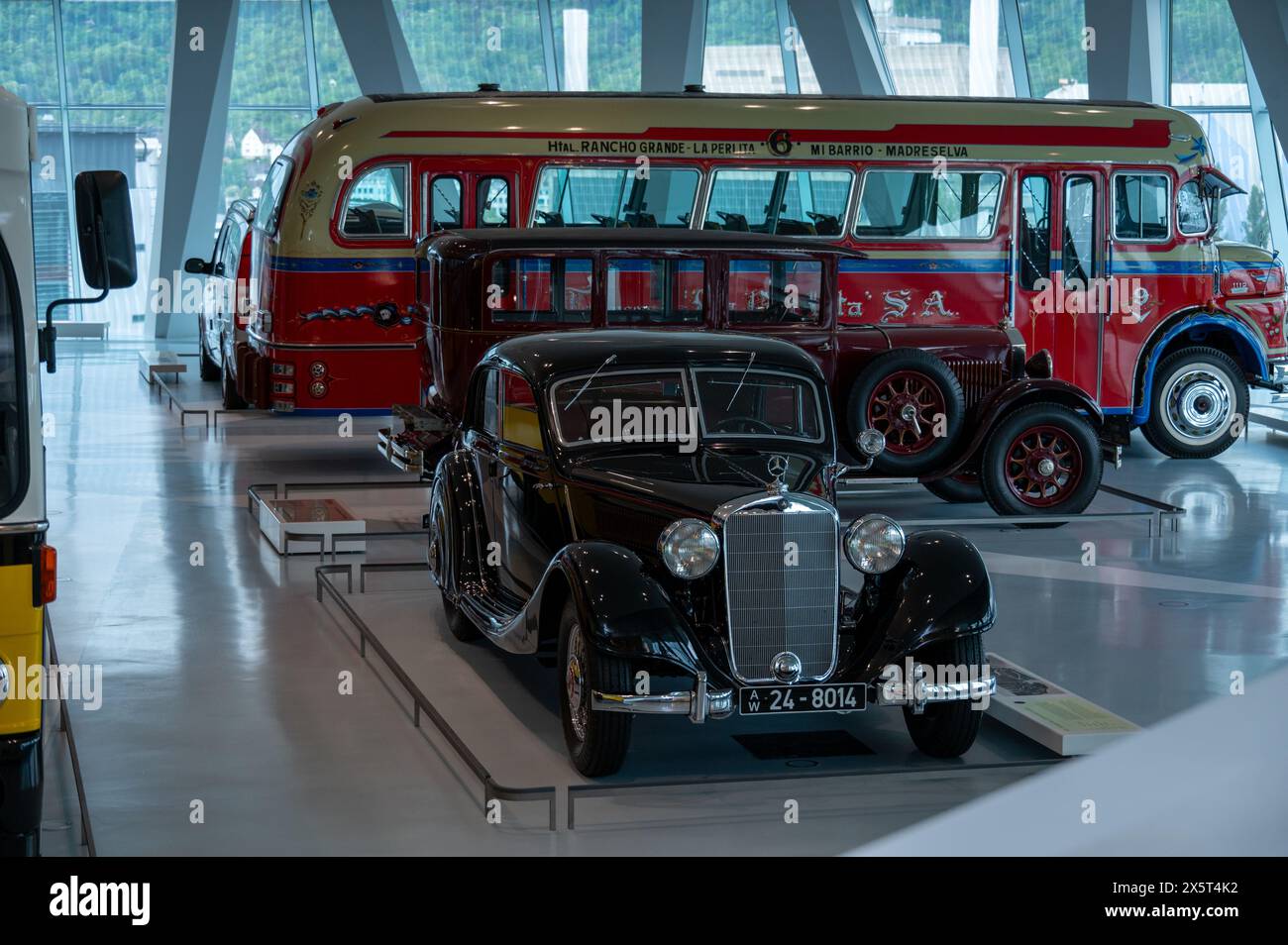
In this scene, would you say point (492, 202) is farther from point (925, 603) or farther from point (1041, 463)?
point (925, 603)

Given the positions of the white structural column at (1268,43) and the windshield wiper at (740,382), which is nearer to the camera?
the windshield wiper at (740,382)

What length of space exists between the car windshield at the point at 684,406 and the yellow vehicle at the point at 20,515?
2501mm

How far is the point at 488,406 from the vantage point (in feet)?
24.6

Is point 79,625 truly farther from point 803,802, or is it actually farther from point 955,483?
point 955,483

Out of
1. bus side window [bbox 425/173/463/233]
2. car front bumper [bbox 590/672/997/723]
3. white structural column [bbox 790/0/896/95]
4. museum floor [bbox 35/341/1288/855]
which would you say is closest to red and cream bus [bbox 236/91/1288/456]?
bus side window [bbox 425/173/463/233]

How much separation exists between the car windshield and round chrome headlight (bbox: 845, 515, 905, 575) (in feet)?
2.70

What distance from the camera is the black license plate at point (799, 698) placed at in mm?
5484

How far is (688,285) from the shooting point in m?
10.3

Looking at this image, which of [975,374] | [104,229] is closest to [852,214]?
[975,374]

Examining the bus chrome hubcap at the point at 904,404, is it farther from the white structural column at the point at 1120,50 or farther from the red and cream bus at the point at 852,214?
the white structural column at the point at 1120,50

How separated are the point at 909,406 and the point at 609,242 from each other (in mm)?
2239

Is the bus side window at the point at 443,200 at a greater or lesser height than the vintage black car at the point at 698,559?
greater

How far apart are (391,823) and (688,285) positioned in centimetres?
572

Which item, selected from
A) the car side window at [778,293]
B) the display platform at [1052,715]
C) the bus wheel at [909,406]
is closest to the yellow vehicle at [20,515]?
the display platform at [1052,715]
